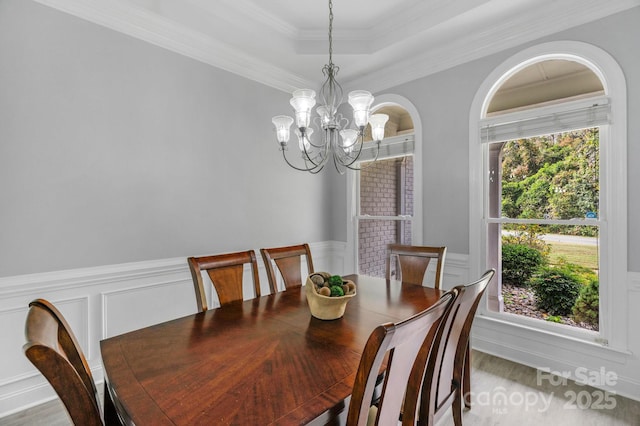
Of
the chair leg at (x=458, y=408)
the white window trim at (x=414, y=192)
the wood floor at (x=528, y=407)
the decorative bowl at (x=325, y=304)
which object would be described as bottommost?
the wood floor at (x=528, y=407)

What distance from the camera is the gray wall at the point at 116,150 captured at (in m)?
Answer: 2.02

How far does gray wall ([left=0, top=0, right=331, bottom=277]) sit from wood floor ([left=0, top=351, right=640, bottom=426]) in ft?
3.07

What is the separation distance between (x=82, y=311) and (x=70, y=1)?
2158 millimetres

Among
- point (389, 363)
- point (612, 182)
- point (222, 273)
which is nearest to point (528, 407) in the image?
point (612, 182)

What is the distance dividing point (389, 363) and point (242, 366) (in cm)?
57

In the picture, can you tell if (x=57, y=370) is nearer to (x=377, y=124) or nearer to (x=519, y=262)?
(x=377, y=124)

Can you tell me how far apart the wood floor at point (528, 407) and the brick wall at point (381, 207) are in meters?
1.51

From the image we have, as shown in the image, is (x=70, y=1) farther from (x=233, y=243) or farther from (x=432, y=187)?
(x=432, y=187)

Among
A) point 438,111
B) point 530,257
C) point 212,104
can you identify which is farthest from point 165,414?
point 438,111

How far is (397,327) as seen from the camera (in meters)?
0.79

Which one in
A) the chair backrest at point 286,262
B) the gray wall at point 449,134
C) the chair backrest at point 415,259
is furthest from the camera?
the gray wall at point 449,134

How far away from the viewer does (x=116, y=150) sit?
2.38 meters

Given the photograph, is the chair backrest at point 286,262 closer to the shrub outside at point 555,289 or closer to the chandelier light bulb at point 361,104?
the chandelier light bulb at point 361,104

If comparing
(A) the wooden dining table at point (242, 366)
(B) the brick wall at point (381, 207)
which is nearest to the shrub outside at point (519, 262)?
(B) the brick wall at point (381, 207)
